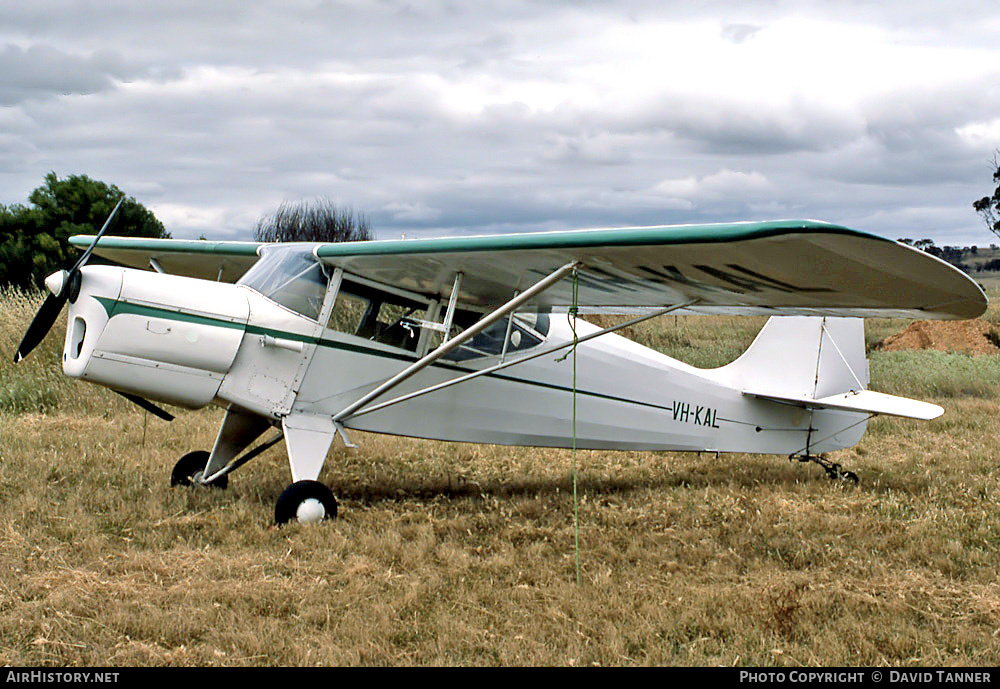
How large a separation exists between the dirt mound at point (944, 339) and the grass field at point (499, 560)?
11914 mm

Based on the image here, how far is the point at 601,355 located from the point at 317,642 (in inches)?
171

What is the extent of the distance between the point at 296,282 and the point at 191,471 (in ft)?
7.17

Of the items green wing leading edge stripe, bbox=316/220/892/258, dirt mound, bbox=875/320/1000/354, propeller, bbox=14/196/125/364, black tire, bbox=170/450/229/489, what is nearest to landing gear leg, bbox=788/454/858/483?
green wing leading edge stripe, bbox=316/220/892/258

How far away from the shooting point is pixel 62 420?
10344 mm

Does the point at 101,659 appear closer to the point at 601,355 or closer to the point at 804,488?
the point at 601,355

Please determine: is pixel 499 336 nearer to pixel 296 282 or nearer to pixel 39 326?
pixel 296 282

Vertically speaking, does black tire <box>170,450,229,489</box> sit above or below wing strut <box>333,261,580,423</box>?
below

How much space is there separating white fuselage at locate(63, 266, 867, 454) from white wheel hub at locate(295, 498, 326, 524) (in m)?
0.76

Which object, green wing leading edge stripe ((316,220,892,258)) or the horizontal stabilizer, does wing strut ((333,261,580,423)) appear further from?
the horizontal stabilizer

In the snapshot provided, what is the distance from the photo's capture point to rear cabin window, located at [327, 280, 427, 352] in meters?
6.68

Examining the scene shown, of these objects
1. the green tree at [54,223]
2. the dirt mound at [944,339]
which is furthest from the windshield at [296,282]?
the green tree at [54,223]

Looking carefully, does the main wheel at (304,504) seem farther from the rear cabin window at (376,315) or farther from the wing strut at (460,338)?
the rear cabin window at (376,315)

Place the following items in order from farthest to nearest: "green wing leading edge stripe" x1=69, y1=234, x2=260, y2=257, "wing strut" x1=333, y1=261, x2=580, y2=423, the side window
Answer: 1. "green wing leading edge stripe" x1=69, y1=234, x2=260, y2=257
2. the side window
3. "wing strut" x1=333, y1=261, x2=580, y2=423

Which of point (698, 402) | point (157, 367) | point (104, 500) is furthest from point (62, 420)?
point (698, 402)
